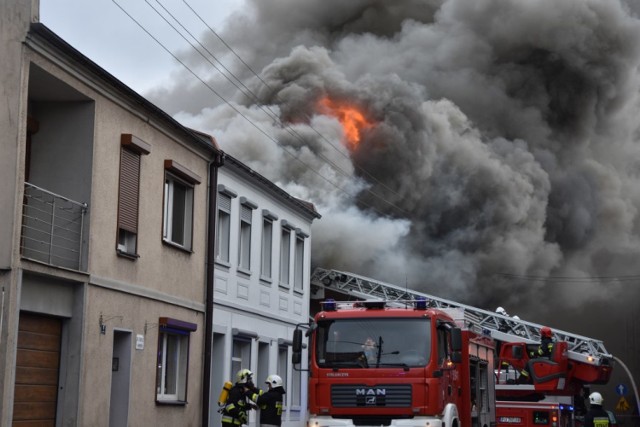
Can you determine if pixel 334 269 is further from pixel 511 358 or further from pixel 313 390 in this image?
pixel 313 390

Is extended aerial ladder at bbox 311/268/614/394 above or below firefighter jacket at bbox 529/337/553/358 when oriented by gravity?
above

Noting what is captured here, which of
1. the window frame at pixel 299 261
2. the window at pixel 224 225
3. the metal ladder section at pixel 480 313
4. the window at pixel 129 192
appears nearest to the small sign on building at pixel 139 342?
the window at pixel 129 192

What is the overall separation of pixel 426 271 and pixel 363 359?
37026 millimetres

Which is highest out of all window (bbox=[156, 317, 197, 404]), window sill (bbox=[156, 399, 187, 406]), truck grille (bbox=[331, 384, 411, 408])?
window (bbox=[156, 317, 197, 404])

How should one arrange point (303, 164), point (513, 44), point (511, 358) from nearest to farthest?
point (511, 358), point (303, 164), point (513, 44)

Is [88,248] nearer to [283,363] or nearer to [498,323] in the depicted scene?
[283,363]

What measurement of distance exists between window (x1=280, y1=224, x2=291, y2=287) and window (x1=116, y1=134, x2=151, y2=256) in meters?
8.83

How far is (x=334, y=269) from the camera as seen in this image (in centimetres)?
3934

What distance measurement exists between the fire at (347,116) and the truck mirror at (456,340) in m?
36.1

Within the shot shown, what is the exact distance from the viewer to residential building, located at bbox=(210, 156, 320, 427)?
20.6 metres

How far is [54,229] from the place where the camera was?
14383 millimetres

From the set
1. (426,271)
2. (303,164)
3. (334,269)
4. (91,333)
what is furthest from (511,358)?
(426,271)

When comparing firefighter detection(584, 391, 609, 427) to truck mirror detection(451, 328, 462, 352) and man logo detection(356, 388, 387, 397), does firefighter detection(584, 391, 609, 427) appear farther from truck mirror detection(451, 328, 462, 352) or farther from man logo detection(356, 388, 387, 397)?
man logo detection(356, 388, 387, 397)

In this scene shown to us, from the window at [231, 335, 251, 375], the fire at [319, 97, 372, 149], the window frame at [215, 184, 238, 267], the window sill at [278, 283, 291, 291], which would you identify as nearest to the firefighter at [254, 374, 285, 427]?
the window frame at [215, 184, 238, 267]
